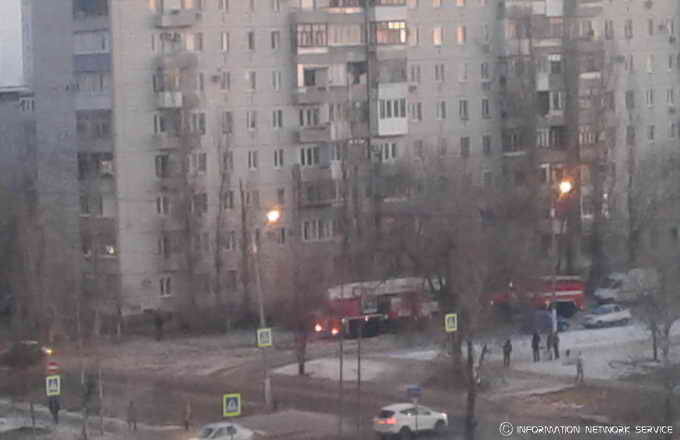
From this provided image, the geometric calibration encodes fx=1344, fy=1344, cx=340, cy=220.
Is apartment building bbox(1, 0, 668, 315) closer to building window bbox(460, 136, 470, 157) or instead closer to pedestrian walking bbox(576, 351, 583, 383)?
building window bbox(460, 136, 470, 157)

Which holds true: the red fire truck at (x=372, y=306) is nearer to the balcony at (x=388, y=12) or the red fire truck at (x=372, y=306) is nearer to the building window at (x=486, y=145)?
the building window at (x=486, y=145)

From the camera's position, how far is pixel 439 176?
600cm

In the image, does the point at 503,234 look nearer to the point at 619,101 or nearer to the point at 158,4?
the point at 619,101

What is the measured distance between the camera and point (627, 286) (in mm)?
6582

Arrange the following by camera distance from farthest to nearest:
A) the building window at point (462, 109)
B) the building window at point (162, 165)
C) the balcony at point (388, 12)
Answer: the building window at point (462, 109), the balcony at point (388, 12), the building window at point (162, 165)

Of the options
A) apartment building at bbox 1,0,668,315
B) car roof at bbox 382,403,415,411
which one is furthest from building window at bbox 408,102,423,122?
car roof at bbox 382,403,415,411

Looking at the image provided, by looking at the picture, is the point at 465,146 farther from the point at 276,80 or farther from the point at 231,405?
the point at 231,405

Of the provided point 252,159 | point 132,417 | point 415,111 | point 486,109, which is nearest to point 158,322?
point 132,417

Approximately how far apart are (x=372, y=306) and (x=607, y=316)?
135 centimetres

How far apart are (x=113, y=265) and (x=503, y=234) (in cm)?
191

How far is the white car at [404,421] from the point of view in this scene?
5.43 metres

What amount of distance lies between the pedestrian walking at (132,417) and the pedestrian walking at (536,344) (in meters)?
1.86

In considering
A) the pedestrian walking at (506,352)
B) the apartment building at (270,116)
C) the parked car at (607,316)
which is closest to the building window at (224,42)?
the apartment building at (270,116)

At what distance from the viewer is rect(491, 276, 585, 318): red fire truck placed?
6.12 meters
